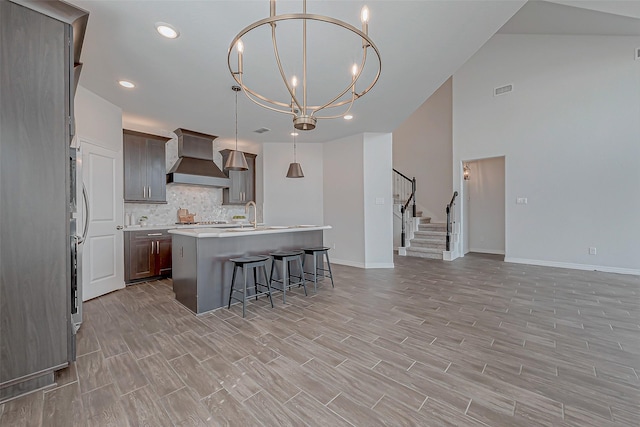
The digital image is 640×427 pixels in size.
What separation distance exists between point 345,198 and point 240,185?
8.59 feet

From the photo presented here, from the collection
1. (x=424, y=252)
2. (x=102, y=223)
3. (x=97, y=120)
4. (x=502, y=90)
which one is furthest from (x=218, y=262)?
(x=502, y=90)

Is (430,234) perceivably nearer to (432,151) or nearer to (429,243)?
(429,243)

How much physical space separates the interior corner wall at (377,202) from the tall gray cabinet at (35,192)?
15.4 ft

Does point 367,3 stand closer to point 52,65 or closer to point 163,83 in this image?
point 52,65

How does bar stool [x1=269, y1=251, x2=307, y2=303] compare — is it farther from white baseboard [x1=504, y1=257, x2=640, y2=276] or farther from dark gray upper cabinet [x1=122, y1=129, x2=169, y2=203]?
white baseboard [x1=504, y1=257, x2=640, y2=276]

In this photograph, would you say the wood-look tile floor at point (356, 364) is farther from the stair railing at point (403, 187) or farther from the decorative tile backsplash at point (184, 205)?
the stair railing at point (403, 187)

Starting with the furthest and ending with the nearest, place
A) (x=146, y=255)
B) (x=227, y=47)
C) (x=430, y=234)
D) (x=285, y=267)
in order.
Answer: (x=430, y=234)
(x=146, y=255)
(x=285, y=267)
(x=227, y=47)

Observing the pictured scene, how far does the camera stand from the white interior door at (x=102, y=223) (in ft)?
11.9

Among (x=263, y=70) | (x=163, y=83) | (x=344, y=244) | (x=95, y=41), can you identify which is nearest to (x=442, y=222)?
(x=344, y=244)

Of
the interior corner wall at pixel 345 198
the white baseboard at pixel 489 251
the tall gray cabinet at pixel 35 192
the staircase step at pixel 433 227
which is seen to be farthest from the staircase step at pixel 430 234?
the tall gray cabinet at pixel 35 192

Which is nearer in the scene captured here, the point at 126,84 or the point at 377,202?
the point at 126,84

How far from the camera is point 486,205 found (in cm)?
736

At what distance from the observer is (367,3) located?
6.62 feet

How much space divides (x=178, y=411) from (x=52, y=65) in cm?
252
